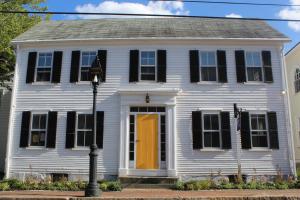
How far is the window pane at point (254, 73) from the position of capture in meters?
13.5

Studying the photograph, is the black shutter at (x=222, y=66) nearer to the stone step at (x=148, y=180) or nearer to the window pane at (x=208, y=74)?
the window pane at (x=208, y=74)

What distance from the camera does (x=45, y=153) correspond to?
1302 centimetres

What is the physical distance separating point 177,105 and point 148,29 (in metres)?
4.25

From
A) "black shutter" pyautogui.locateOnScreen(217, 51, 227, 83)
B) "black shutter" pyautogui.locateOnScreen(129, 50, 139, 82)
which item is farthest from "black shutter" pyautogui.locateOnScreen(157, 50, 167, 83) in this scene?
"black shutter" pyautogui.locateOnScreen(217, 51, 227, 83)

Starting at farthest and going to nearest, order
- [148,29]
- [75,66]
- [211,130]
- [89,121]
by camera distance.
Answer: [148,29] → [75,66] → [89,121] → [211,130]

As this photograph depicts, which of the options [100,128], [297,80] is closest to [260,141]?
[100,128]

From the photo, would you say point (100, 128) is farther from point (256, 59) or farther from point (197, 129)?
point (256, 59)

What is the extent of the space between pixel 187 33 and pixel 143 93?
11.9ft

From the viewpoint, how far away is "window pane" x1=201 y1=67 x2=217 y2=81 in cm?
1349

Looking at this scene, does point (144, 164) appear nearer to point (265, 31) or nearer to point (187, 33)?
point (187, 33)

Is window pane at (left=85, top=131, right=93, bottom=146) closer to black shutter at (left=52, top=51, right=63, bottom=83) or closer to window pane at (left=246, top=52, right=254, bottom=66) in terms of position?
black shutter at (left=52, top=51, right=63, bottom=83)

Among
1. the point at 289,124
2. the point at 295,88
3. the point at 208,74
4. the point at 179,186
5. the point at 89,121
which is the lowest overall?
the point at 179,186

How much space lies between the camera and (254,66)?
13586 mm

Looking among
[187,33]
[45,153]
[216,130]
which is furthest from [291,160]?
[45,153]
